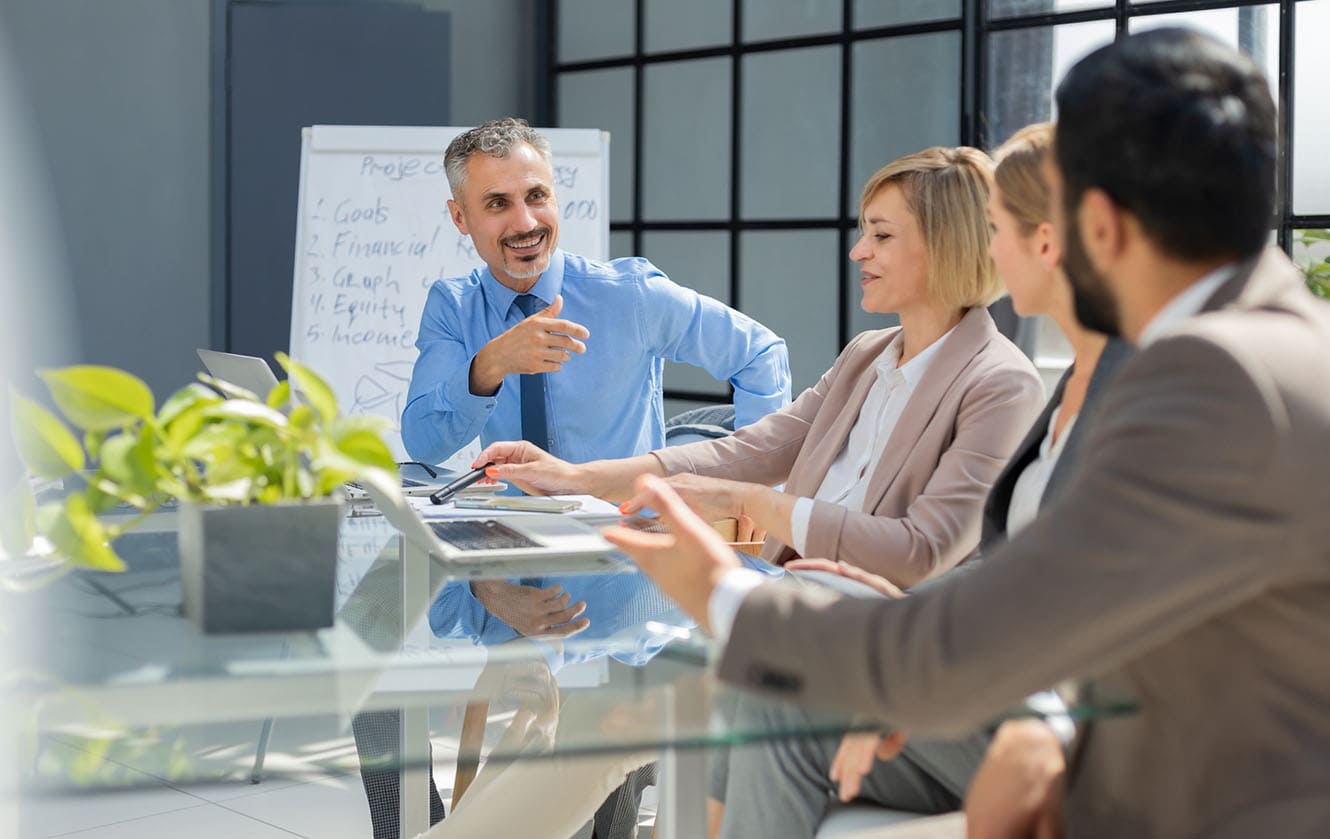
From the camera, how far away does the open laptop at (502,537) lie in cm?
169

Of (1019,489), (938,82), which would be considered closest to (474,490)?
(1019,489)

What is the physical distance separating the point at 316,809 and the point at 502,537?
1.70 meters

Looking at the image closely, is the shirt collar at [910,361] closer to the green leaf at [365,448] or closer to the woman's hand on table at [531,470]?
the woman's hand on table at [531,470]

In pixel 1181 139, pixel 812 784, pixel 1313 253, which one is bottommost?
pixel 812 784

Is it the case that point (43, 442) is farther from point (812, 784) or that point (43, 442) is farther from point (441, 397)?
point (441, 397)

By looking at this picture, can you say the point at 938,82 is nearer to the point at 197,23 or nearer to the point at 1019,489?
the point at 197,23

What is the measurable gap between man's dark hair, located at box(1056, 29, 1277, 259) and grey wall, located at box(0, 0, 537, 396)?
447cm

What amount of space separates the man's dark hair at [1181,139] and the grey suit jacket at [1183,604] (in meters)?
0.06

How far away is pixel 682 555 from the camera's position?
114cm

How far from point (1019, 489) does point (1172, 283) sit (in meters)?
0.61

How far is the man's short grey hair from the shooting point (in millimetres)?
2984

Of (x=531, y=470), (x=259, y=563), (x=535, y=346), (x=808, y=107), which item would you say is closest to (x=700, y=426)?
(x=535, y=346)

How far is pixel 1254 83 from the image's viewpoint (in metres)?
0.96

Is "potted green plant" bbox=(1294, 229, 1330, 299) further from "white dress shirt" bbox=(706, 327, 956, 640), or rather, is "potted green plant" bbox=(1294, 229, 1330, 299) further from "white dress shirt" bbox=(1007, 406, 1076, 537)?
"white dress shirt" bbox=(1007, 406, 1076, 537)
